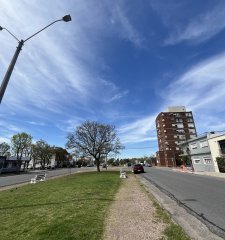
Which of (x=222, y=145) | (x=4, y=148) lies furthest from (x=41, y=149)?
(x=222, y=145)

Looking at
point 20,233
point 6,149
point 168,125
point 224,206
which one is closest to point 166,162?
point 168,125

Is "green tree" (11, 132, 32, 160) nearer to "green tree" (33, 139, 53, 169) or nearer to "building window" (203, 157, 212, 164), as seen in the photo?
"green tree" (33, 139, 53, 169)

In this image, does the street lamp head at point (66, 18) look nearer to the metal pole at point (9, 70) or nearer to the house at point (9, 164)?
the metal pole at point (9, 70)

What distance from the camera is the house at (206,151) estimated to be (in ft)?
121

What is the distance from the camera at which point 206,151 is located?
→ 40281 mm

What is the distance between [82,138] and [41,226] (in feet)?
107

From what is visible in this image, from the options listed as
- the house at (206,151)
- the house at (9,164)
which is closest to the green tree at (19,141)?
the house at (9,164)

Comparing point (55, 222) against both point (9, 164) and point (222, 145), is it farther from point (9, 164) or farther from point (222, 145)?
point (9, 164)

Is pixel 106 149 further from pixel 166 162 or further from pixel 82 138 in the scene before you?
pixel 166 162

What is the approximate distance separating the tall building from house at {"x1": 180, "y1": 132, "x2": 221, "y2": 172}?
34553 millimetres

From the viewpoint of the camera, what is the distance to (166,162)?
81.1 metres

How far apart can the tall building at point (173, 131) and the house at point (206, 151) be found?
113 ft

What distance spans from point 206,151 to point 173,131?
47290 mm

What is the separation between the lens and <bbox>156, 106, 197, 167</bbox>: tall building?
83.7 metres
